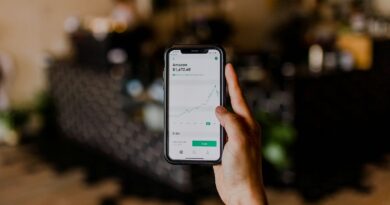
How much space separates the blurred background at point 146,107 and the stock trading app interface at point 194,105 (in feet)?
6.88

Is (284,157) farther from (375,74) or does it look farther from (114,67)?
(114,67)

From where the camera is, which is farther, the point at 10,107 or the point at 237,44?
the point at 237,44

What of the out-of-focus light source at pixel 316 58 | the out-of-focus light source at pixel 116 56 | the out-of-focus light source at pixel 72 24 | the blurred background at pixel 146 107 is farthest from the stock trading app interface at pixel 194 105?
the out-of-focus light source at pixel 72 24

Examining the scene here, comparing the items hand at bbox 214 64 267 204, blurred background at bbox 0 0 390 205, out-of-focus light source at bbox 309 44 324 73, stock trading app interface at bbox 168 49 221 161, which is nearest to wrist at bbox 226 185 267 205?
hand at bbox 214 64 267 204

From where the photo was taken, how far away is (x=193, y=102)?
3.27 ft

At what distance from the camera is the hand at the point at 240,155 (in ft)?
2.84

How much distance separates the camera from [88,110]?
13.1 feet

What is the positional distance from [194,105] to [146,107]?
8.16 ft

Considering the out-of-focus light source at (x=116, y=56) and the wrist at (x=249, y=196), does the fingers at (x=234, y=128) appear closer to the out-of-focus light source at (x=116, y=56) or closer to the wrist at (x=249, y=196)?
the wrist at (x=249, y=196)

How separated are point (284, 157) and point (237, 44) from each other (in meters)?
2.87

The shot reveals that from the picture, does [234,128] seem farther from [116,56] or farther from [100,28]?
[100,28]

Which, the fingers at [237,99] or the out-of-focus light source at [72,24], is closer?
the fingers at [237,99]

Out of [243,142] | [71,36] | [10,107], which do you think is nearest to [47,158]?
[10,107]

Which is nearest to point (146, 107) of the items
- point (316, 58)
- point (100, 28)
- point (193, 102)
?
point (100, 28)
